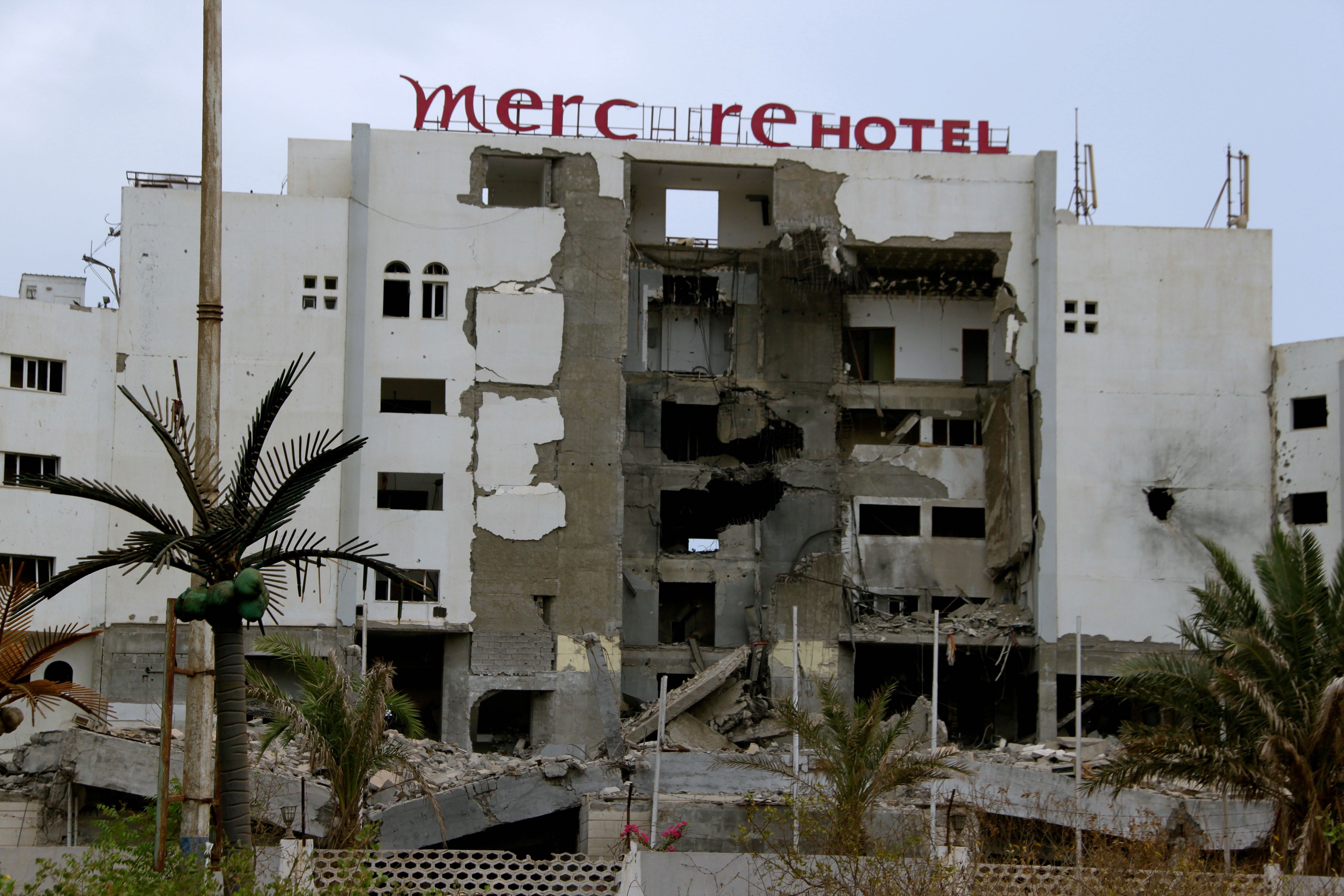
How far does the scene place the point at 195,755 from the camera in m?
15.5

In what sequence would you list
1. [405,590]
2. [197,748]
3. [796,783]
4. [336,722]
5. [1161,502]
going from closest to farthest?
[197,748]
[336,722]
[796,783]
[405,590]
[1161,502]

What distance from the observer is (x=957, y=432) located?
A: 4834 centimetres

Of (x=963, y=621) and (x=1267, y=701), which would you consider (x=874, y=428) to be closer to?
(x=963, y=621)

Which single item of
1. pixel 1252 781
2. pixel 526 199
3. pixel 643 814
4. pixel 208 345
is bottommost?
pixel 643 814

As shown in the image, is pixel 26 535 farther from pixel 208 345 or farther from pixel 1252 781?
pixel 1252 781

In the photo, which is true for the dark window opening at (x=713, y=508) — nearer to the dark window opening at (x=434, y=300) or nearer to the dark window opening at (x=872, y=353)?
the dark window opening at (x=872, y=353)

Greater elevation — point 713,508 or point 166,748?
point 713,508

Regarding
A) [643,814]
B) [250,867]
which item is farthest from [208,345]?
[643,814]

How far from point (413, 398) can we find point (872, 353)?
45.1ft

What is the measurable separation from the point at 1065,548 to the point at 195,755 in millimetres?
31200

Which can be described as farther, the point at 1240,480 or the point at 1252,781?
the point at 1240,480

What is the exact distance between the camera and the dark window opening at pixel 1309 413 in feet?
141

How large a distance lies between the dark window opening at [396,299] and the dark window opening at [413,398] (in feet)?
6.63

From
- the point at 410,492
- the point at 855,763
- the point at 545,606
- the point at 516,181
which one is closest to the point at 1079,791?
the point at 855,763
